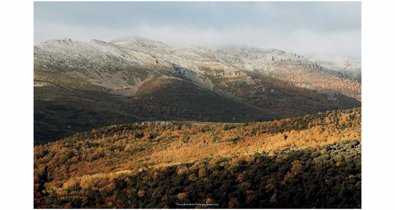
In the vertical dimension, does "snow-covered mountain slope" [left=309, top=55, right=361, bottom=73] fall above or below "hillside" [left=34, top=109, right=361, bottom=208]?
above

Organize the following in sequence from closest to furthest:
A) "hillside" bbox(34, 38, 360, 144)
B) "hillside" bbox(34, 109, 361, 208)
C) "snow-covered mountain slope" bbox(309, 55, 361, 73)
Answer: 1. "hillside" bbox(34, 109, 361, 208)
2. "snow-covered mountain slope" bbox(309, 55, 361, 73)
3. "hillside" bbox(34, 38, 360, 144)

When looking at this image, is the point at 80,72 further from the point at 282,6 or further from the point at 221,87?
the point at 282,6

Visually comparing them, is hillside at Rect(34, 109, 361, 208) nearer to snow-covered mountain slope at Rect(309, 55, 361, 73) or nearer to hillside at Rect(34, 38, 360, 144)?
snow-covered mountain slope at Rect(309, 55, 361, 73)

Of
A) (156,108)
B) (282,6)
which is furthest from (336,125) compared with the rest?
(156,108)

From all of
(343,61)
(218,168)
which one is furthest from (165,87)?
(218,168)

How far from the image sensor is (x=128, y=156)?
32.0m

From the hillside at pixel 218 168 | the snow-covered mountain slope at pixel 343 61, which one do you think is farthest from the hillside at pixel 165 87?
the hillside at pixel 218 168

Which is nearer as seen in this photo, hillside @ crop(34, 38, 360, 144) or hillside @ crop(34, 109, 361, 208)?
hillside @ crop(34, 109, 361, 208)

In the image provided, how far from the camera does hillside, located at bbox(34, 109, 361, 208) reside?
25.5 meters

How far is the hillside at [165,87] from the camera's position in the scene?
191ft

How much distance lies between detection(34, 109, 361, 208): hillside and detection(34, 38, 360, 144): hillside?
4.30m

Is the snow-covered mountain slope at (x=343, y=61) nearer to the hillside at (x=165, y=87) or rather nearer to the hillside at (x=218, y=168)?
the hillside at (x=165, y=87)

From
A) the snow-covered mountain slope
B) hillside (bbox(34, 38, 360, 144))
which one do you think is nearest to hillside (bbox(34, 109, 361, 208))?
the snow-covered mountain slope

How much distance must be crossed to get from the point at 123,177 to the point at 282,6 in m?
13.5
